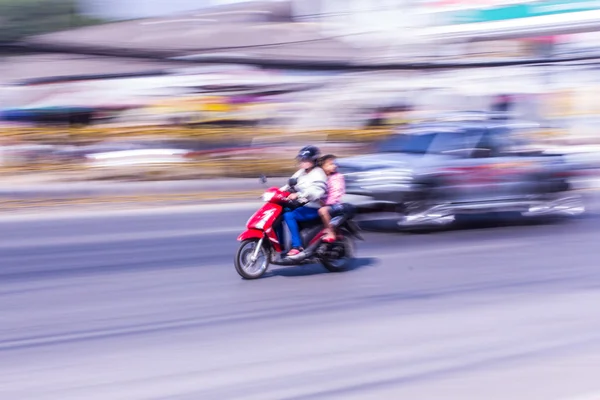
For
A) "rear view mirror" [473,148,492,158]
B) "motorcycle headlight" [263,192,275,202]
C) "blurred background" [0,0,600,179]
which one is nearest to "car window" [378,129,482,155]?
"rear view mirror" [473,148,492,158]

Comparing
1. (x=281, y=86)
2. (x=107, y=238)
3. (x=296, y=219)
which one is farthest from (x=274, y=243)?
(x=281, y=86)

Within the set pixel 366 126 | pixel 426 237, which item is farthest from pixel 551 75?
pixel 426 237

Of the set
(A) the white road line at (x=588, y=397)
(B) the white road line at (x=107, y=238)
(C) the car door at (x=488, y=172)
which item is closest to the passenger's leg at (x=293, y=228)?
(B) the white road line at (x=107, y=238)

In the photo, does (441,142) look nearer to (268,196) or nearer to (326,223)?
(326,223)

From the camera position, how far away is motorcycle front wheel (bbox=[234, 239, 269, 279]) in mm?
9867

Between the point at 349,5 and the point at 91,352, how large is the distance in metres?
42.1

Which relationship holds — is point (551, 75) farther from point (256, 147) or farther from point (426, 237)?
point (426, 237)

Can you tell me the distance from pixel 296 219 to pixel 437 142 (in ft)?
15.9

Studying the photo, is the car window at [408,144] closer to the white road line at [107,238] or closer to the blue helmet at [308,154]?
the white road line at [107,238]

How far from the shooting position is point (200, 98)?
3123 cm

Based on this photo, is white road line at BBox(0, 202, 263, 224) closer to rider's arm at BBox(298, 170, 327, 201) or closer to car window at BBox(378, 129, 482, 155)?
car window at BBox(378, 129, 482, 155)

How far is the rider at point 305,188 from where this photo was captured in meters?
10.1

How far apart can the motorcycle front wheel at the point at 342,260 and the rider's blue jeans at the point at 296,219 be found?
0.46m

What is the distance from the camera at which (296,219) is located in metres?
10.2
